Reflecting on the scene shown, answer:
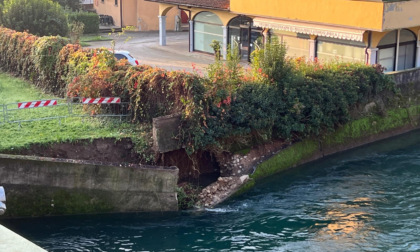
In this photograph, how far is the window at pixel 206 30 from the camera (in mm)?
36844

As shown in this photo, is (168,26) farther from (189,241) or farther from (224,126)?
(189,241)

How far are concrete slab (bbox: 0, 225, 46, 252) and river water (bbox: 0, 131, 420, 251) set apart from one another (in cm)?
899

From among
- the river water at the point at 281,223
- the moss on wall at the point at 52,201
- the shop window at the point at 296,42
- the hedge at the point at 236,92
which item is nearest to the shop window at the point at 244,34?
the shop window at the point at 296,42

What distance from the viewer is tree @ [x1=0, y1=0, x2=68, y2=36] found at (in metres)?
37.5

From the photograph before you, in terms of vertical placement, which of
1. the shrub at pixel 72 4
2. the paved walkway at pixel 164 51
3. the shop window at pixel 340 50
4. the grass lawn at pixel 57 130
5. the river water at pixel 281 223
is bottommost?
the river water at pixel 281 223

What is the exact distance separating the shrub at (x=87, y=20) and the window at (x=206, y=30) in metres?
11.7

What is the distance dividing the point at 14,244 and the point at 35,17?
104ft

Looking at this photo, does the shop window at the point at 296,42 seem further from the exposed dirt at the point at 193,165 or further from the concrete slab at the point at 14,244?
the concrete slab at the point at 14,244

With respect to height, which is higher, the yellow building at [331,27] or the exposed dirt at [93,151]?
the yellow building at [331,27]

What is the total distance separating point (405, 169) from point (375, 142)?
142 inches

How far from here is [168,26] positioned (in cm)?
4850

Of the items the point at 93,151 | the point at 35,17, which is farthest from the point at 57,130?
the point at 35,17

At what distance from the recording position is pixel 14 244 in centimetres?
838

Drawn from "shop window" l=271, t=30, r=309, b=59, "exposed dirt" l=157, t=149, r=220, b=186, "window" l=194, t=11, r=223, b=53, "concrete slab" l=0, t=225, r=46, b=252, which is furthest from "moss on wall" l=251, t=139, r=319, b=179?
"concrete slab" l=0, t=225, r=46, b=252
